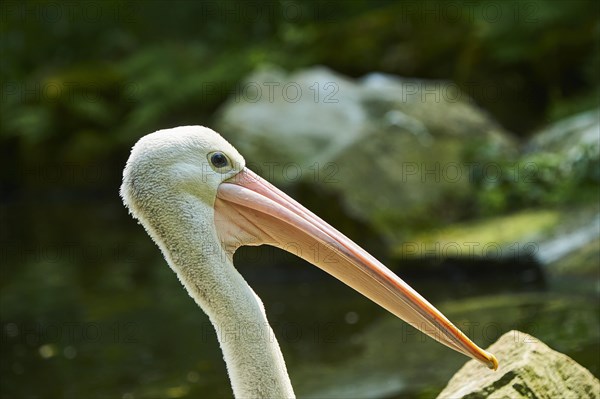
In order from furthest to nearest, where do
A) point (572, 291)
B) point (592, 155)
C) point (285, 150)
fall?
1. point (285, 150)
2. point (592, 155)
3. point (572, 291)

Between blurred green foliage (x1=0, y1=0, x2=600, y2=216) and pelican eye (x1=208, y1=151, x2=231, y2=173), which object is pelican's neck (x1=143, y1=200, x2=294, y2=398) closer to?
pelican eye (x1=208, y1=151, x2=231, y2=173)

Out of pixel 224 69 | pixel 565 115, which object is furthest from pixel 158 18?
pixel 565 115

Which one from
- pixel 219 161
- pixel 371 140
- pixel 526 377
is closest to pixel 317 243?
pixel 219 161

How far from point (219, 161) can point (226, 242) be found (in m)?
0.31

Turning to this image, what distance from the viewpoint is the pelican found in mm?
3271

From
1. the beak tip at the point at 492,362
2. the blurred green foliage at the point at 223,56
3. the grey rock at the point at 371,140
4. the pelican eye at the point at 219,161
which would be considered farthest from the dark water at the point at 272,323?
the pelican eye at the point at 219,161

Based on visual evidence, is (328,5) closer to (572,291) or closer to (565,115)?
(565,115)

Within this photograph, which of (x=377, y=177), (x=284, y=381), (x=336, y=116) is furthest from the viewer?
(x=336, y=116)

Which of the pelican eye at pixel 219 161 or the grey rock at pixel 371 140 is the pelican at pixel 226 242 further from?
the grey rock at pixel 371 140

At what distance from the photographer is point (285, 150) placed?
1096cm

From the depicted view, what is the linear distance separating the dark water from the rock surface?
1327mm

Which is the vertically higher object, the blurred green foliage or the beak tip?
the blurred green foliage

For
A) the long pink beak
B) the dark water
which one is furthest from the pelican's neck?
the dark water

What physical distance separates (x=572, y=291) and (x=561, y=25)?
20.5ft
